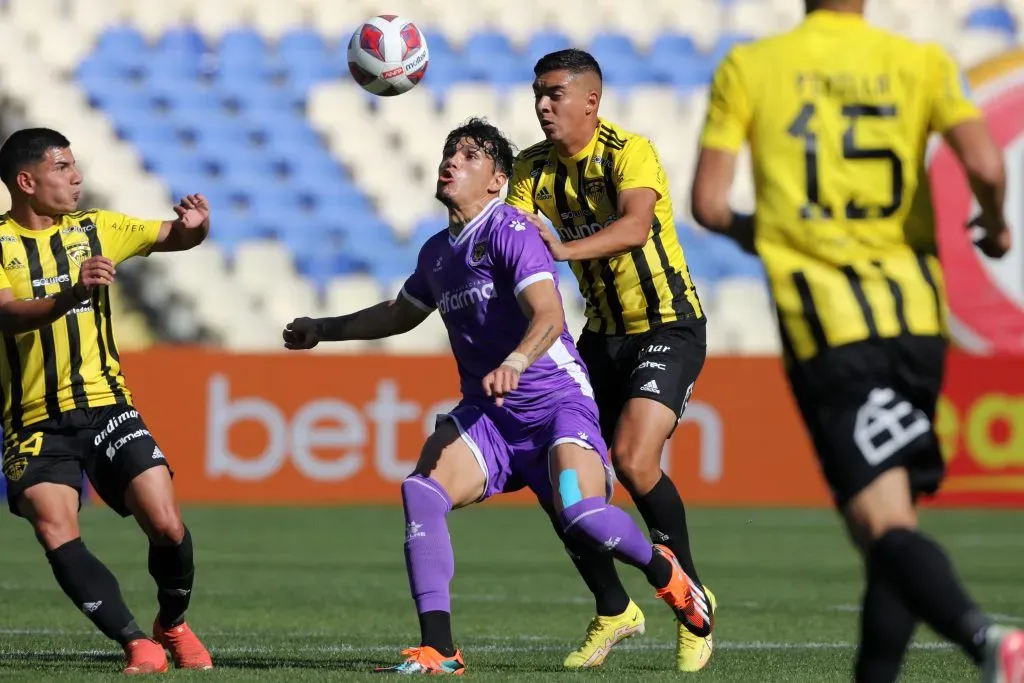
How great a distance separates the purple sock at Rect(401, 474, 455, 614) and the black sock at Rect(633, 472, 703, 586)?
1015 mm

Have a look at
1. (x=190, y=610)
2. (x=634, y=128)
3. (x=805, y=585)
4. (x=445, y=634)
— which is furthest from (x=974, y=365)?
(x=445, y=634)

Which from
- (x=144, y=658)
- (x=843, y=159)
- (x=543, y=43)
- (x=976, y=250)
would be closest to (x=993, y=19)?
(x=976, y=250)

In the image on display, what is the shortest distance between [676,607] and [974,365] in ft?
32.5

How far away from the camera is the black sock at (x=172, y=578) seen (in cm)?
624

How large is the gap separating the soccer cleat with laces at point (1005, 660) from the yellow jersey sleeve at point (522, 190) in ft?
11.4

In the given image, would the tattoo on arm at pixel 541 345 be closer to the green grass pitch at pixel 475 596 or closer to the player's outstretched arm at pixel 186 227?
the green grass pitch at pixel 475 596

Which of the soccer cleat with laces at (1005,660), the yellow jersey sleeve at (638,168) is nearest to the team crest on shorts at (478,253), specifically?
the yellow jersey sleeve at (638,168)

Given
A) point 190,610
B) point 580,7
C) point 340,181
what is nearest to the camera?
point 190,610

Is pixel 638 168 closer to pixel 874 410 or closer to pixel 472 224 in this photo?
pixel 472 224

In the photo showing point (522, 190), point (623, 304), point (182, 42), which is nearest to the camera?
point (623, 304)

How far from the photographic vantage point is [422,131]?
18.5 m

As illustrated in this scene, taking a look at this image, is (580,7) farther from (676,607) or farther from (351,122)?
(676,607)

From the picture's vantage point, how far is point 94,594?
5.98 m

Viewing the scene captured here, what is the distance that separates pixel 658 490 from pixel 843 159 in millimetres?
2557
